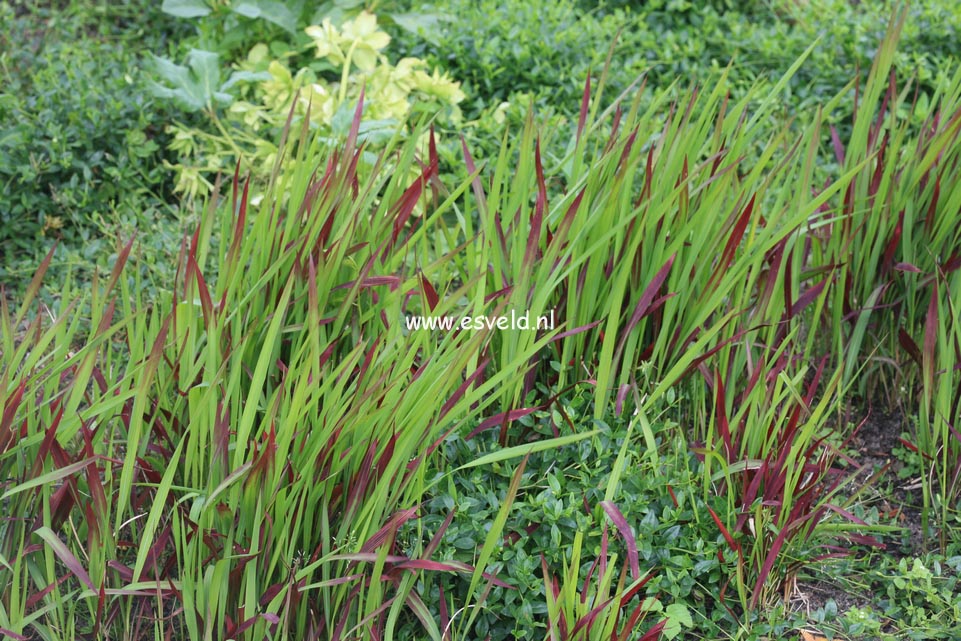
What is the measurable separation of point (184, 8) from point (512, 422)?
234 cm

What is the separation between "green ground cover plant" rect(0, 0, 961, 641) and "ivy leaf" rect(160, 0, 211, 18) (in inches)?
61.4

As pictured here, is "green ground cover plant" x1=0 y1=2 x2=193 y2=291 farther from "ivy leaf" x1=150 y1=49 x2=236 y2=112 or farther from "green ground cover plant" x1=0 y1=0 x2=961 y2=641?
"green ground cover plant" x1=0 y1=0 x2=961 y2=641

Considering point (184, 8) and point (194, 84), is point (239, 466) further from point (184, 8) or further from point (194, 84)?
point (184, 8)

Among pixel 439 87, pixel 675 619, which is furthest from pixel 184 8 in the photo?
pixel 675 619

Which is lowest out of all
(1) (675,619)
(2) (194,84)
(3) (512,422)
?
(1) (675,619)

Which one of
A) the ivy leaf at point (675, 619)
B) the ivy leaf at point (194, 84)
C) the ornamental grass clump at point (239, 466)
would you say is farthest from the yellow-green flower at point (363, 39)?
the ivy leaf at point (675, 619)

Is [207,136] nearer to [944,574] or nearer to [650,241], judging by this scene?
[650,241]

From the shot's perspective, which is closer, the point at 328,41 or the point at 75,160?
the point at 75,160

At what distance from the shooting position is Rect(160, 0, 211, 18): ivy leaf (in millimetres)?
3523

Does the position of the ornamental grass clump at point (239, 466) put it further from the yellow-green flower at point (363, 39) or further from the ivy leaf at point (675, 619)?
the yellow-green flower at point (363, 39)

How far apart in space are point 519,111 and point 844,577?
1.85m

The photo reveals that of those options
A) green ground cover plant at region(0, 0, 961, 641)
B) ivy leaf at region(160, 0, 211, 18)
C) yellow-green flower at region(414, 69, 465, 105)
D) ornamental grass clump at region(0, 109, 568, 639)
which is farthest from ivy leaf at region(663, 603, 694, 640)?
ivy leaf at region(160, 0, 211, 18)

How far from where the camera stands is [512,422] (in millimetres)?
2021

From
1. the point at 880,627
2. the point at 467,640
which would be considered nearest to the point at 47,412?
the point at 467,640
